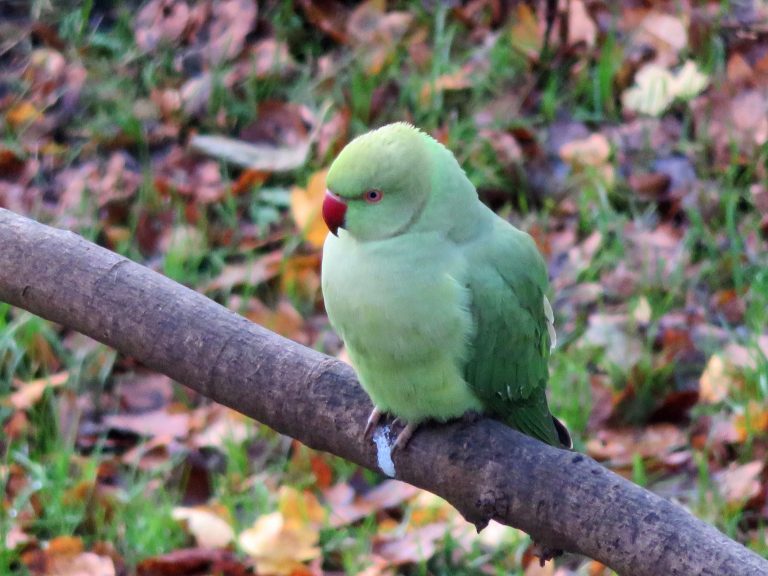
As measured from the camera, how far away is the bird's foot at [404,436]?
6.46ft

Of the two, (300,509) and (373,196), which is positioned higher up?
(373,196)

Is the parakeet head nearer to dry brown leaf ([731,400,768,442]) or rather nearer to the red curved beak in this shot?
the red curved beak

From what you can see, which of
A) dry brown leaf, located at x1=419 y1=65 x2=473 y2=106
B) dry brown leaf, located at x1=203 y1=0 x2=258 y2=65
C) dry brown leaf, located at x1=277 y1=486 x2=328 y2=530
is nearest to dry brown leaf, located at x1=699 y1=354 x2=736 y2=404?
dry brown leaf, located at x1=277 y1=486 x2=328 y2=530

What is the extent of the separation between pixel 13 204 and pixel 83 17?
1067mm

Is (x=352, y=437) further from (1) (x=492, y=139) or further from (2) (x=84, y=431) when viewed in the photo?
(1) (x=492, y=139)

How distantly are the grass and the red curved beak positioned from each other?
3.38ft

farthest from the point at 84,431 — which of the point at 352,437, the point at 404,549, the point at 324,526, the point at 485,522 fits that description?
the point at 485,522

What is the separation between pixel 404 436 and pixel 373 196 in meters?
0.42

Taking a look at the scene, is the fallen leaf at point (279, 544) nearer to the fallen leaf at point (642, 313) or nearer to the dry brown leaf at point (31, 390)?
the dry brown leaf at point (31, 390)

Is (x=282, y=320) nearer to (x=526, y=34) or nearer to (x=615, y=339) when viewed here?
(x=615, y=339)

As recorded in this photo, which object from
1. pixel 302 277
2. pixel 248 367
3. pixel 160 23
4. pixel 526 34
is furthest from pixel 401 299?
pixel 160 23

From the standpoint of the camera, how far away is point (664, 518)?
63.8 inches

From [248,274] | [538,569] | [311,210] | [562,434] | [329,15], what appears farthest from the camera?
[329,15]

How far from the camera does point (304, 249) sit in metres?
3.58
